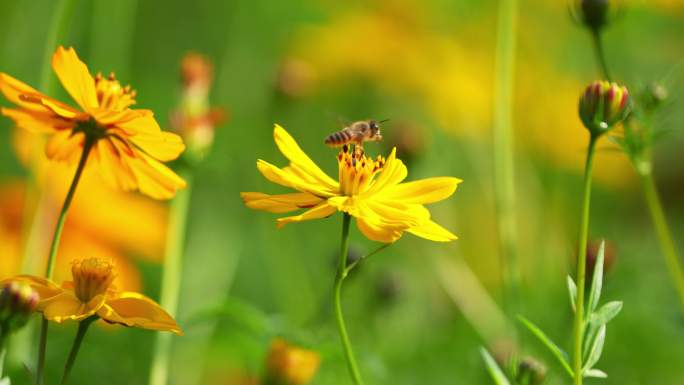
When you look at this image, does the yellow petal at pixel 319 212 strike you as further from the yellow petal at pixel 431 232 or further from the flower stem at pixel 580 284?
the flower stem at pixel 580 284

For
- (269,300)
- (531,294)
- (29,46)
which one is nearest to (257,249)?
(269,300)

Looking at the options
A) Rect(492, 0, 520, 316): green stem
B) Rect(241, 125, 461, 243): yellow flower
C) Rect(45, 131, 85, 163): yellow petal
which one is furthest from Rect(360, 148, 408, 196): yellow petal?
Result: Rect(492, 0, 520, 316): green stem

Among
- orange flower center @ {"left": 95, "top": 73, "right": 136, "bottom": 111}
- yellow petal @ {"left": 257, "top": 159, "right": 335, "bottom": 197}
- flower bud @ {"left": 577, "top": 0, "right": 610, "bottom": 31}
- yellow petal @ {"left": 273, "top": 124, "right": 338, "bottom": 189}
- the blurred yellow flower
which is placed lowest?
the blurred yellow flower

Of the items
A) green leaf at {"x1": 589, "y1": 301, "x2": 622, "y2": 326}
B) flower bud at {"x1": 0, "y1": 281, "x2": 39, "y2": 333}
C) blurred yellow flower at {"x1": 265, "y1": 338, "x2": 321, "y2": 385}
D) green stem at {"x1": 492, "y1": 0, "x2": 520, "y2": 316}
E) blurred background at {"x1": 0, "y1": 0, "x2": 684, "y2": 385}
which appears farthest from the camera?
blurred background at {"x1": 0, "y1": 0, "x2": 684, "y2": 385}

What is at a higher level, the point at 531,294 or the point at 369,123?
the point at 369,123

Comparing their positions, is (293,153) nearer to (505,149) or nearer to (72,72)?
(72,72)

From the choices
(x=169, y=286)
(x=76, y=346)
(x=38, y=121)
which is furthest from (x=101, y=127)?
(x=169, y=286)

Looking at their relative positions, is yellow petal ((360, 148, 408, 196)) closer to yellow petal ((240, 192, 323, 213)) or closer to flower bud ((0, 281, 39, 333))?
yellow petal ((240, 192, 323, 213))

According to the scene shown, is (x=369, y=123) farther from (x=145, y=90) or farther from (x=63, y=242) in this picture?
(x=145, y=90)
